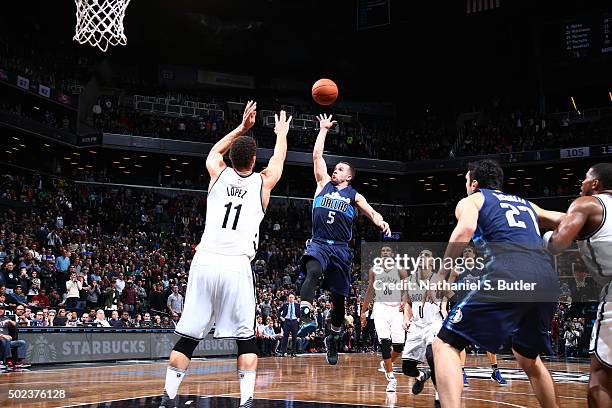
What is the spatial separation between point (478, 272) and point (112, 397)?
557cm

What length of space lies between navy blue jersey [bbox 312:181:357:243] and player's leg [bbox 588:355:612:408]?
3.87 metres

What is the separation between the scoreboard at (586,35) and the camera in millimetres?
26625

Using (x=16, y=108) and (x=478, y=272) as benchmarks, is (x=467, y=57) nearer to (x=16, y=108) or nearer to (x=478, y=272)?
(x=16, y=108)

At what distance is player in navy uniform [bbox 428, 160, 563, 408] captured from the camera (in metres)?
4.48

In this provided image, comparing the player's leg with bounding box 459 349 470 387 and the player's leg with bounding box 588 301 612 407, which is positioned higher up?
the player's leg with bounding box 588 301 612 407

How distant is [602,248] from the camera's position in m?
4.47

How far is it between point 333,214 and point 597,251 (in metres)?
3.81

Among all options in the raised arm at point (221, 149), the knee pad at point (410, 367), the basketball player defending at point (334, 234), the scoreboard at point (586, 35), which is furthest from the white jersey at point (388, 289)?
the scoreboard at point (586, 35)

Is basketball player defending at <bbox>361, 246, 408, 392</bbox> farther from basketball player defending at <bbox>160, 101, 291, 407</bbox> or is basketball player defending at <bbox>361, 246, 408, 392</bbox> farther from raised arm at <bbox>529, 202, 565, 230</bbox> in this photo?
raised arm at <bbox>529, 202, 565, 230</bbox>

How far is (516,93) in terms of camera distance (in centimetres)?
3738

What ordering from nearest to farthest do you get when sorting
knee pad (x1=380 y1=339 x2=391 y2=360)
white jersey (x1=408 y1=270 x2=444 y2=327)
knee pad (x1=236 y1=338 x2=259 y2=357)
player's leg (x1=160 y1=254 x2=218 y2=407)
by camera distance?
player's leg (x1=160 y1=254 x2=218 y2=407) → knee pad (x1=236 y1=338 x2=259 y2=357) → white jersey (x1=408 y1=270 x2=444 y2=327) → knee pad (x1=380 y1=339 x2=391 y2=360)

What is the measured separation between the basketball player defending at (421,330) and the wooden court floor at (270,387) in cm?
37

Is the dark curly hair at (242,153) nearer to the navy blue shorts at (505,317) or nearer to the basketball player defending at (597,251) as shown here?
the navy blue shorts at (505,317)

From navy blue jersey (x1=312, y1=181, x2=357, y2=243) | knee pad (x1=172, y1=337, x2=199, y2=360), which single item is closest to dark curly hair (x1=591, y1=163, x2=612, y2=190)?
knee pad (x1=172, y1=337, x2=199, y2=360)
